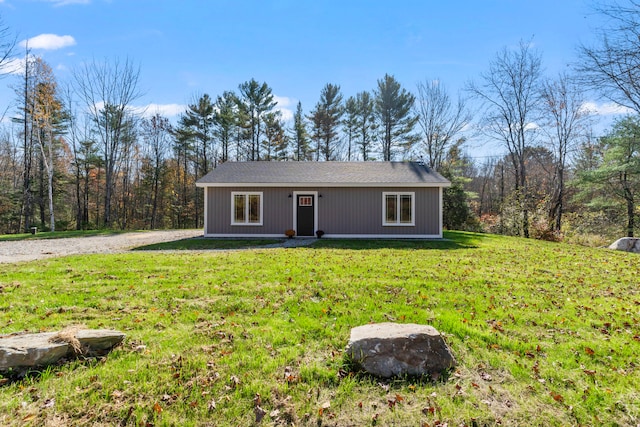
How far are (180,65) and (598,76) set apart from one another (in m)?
16.3

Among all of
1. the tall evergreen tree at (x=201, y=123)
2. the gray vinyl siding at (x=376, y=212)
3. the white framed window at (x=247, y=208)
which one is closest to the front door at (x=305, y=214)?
the gray vinyl siding at (x=376, y=212)

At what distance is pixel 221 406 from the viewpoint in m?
2.40

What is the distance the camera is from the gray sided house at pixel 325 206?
44.0 feet

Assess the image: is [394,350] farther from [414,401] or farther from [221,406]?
[221,406]

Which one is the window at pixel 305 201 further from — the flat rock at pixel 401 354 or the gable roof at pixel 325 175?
the flat rock at pixel 401 354

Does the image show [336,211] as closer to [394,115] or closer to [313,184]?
[313,184]

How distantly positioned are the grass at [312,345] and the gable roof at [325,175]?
705 centimetres

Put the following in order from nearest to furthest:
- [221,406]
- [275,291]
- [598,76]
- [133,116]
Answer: [221,406] → [598,76] → [275,291] → [133,116]

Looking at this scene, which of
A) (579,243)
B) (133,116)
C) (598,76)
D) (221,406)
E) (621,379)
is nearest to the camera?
(221,406)

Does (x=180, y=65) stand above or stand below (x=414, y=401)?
above

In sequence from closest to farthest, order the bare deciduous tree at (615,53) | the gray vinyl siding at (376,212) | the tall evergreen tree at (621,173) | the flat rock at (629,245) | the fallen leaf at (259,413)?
the fallen leaf at (259,413), the bare deciduous tree at (615,53), the flat rock at (629,245), the gray vinyl siding at (376,212), the tall evergreen tree at (621,173)

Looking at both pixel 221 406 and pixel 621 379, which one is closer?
pixel 221 406

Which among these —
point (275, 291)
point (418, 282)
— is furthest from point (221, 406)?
point (418, 282)

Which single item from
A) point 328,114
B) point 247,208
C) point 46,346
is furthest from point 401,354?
point 328,114
